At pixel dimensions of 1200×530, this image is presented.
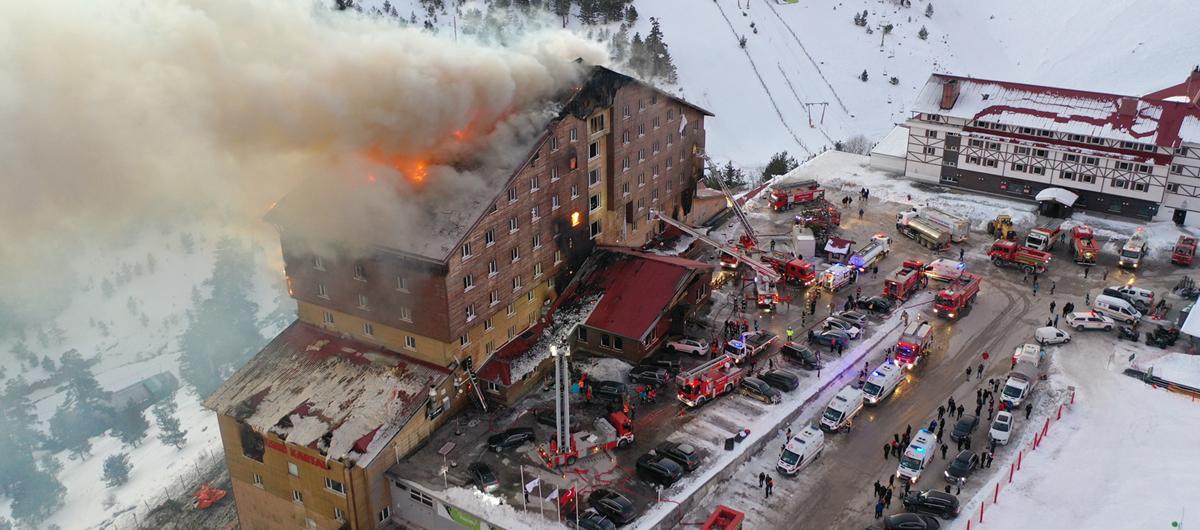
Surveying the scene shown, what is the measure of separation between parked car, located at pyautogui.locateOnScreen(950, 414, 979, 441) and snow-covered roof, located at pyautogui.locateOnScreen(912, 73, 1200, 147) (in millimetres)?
34961

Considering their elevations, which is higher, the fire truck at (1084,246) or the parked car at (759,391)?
the fire truck at (1084,246)

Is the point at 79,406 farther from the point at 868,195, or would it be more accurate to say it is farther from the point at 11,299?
the point at 868,195

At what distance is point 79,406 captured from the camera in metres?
79.6

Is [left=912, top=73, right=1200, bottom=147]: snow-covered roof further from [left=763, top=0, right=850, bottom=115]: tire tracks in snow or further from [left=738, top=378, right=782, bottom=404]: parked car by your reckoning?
[left=763, top=0, right=850, bottom=115]: tire tracks in snow

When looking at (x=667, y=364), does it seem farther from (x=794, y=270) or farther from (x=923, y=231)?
(x=923, y=231)

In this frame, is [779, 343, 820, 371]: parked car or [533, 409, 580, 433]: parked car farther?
[779, 343, 820, 371]: parked car

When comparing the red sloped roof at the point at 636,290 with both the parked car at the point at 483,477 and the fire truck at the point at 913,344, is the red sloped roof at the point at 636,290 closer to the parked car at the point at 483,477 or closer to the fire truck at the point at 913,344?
the fire truck at the point at 913,344

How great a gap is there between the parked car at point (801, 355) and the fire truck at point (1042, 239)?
23.8 metres

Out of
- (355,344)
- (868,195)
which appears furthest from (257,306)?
(868,195)

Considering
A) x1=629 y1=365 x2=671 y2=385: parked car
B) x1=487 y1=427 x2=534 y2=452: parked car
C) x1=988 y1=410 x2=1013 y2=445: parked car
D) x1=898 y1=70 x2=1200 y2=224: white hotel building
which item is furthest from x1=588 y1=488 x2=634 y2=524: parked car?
x1=898 y1=70 x2=1200 y2=224: white hotel building

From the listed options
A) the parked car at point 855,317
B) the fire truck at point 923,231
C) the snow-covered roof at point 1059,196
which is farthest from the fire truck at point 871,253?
the snow-covered roof at point 1059,196

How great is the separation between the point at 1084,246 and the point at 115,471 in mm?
73157

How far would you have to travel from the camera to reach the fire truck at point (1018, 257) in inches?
2437

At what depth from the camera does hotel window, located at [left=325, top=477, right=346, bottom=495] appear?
1656 inches
